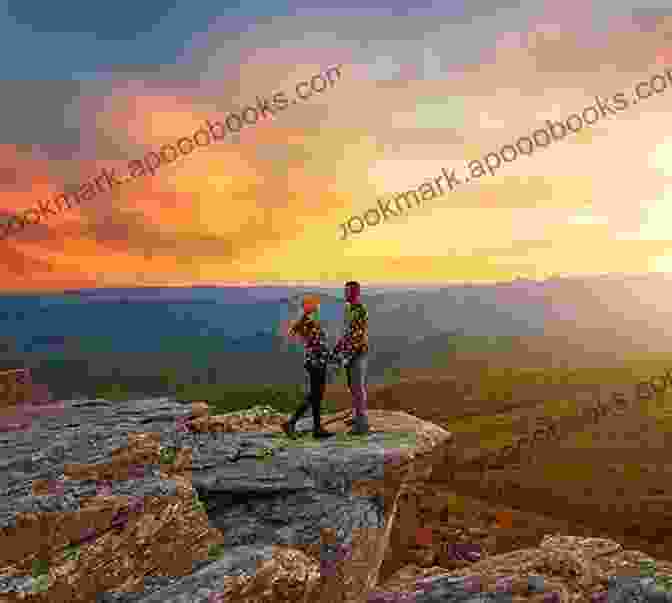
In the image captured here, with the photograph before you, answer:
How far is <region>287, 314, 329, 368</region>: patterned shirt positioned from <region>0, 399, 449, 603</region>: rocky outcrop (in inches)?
125

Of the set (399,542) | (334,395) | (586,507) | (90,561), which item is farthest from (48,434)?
(334,395)

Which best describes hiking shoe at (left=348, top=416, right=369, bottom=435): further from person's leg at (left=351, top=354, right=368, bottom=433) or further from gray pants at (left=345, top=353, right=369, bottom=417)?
gray pants at (left=345, top=353, right=369, bottom=417)

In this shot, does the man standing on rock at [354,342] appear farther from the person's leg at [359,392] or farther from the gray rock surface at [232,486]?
the gray rock surface at [232,486]

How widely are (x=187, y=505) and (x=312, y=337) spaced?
22.8 feet

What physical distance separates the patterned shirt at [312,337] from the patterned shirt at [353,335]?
473 millimetres

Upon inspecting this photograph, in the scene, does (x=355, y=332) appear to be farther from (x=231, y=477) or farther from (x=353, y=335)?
(x=231, y=477)

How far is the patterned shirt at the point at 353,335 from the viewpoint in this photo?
22203 millimetres

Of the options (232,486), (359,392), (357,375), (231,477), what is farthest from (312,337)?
(232,486)

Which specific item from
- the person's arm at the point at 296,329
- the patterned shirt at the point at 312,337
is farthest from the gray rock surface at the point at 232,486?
the person's arm at the point at 296,329

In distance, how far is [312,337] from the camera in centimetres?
2206

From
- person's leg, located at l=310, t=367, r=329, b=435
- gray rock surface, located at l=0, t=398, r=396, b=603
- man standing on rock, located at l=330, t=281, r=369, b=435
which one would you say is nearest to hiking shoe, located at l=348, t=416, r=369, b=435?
gray rock surface, located at l=0, t=398, r=396, b=603

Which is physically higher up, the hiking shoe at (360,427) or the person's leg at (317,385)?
the person's leg at (317,385)

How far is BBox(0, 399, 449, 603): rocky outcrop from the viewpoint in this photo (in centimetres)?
1436

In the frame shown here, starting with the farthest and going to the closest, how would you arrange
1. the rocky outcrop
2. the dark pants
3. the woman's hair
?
the dark pants, the woman's hair, the rocky outcrop
